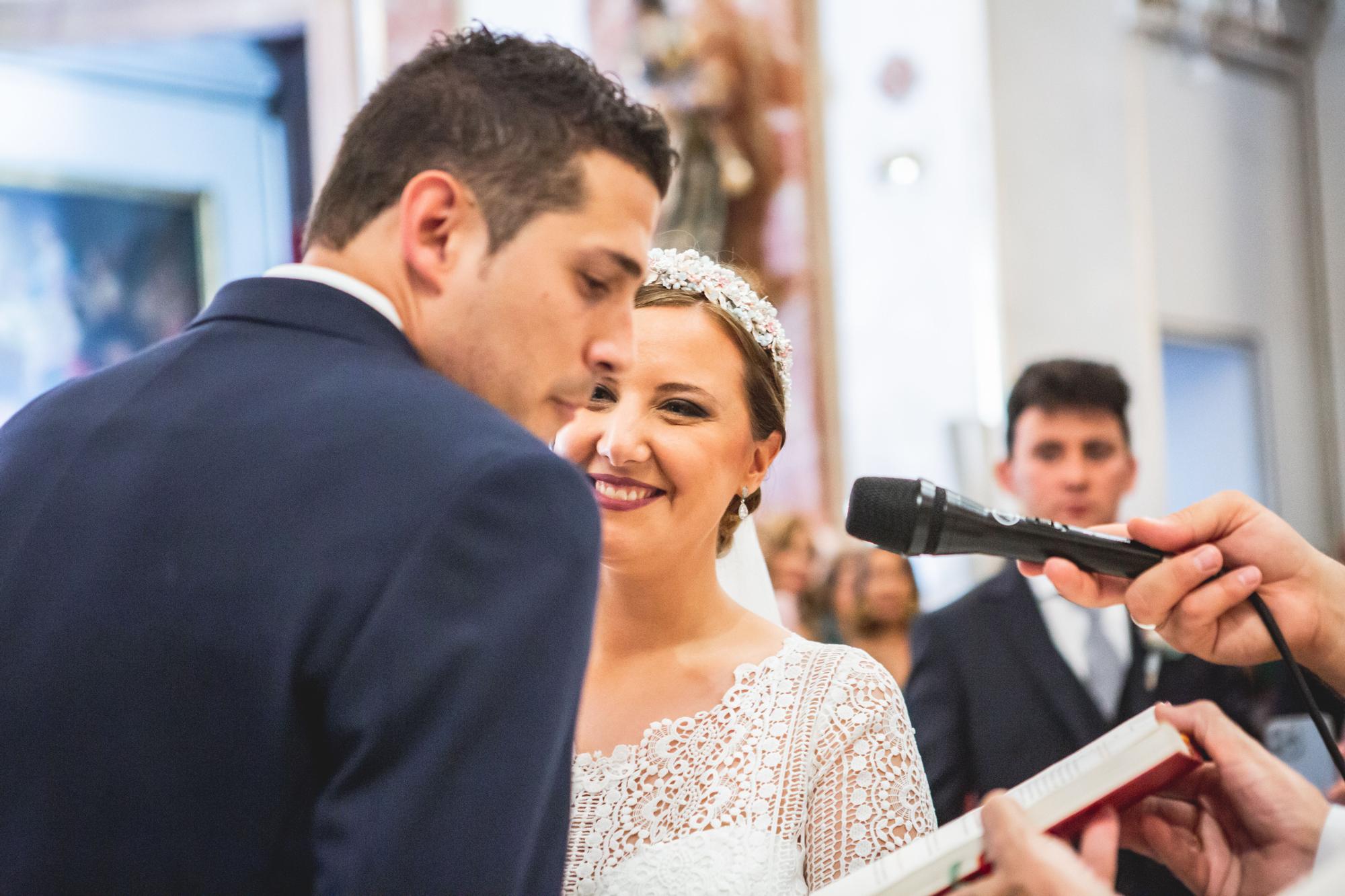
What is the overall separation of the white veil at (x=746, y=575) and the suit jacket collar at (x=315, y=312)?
5.08 ft

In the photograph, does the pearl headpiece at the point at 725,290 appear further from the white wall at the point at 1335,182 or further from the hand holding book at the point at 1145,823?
the white wall at the point at 1335,182

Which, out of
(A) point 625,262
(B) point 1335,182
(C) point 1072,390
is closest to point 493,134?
(A) point 625,262

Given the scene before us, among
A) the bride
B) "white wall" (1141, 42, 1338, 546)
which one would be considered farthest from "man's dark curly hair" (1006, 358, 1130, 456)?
"white wall" (1141, 42, 1338, 546)

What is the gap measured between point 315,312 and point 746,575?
5.46ft

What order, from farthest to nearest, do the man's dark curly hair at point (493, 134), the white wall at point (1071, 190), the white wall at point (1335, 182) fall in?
the white wall at point (1335, 182), the white wall at point (1071, 190), the man's dark curly hair at point (493, 134)

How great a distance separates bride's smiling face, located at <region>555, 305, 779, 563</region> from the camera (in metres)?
2.52

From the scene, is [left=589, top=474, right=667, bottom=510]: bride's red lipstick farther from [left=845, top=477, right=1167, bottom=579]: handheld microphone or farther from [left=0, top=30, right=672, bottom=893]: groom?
[left=0, top=30, right=672, bottom=893]: groom

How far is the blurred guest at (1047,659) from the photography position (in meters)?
3.75

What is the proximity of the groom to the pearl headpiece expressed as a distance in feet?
3.61

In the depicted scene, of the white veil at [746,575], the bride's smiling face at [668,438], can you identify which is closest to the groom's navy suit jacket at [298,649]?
the bride's smiling face at [668,438]

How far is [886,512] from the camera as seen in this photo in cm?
172

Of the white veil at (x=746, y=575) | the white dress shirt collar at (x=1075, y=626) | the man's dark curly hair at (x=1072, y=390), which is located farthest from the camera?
the man's dark curly hair at (x=1072, y=390)

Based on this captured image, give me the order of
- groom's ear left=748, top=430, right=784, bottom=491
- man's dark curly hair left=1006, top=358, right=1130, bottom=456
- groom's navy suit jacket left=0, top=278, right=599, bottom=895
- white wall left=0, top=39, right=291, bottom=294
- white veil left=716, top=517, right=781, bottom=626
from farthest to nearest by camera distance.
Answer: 1. white wall left=0, top=39, right=291, bottom=294
2. man's dark curly hair left=1006, top=358, right=1130, bottom=456
3. white veil left=716, top=517, right=781, bottom=626
4. groom's ear left=748, top=430, right=784, bottom=491
5. groom's navy suit jacket left=0, top=278, right=599, bottom=895

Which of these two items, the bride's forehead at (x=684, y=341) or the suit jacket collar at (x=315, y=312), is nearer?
the suit jacket collar at (x=315, y=312)
